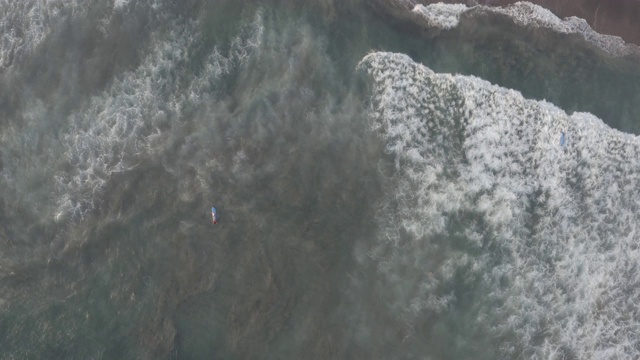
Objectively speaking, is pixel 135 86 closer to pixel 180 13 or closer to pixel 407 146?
pixel 180 13

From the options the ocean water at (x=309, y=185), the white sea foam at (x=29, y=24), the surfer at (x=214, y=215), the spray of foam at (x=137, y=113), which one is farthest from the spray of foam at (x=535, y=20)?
the white sea foam at (x=29, y=24)

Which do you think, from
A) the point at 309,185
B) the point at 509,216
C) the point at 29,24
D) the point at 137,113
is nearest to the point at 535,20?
the point at 509,216

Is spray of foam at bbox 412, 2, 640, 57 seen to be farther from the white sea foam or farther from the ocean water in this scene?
the white sea foam

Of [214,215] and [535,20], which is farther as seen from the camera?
[535,20]

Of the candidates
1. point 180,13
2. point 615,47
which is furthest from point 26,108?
point 615,47

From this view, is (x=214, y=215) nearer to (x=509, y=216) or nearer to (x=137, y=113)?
(x=137, y=113)
